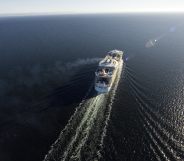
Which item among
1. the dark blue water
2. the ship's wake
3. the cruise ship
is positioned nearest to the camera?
the ship's wake

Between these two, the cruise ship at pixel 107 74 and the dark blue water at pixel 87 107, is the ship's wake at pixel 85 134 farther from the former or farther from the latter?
the cruise ship at pixel 107 74

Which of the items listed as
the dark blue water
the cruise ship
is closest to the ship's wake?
the dark blue water

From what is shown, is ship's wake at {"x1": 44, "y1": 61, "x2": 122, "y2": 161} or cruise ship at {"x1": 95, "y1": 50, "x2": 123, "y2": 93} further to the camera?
cruise ship at {"x1": 95, "y1": 50, "x2": 123, "y2": 93}

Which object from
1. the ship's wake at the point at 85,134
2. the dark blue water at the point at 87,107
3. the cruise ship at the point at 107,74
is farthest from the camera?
the cruise ship at the point at 107,74

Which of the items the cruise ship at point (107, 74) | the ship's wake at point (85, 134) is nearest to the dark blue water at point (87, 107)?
the ship's wake at point (85, 134)

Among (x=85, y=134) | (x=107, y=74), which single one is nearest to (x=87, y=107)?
(x=85, y=134)

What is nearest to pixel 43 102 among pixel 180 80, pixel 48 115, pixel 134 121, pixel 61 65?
pixel 48 115

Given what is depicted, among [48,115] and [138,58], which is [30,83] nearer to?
[48,115]

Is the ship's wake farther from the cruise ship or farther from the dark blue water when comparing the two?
the cruise ship
